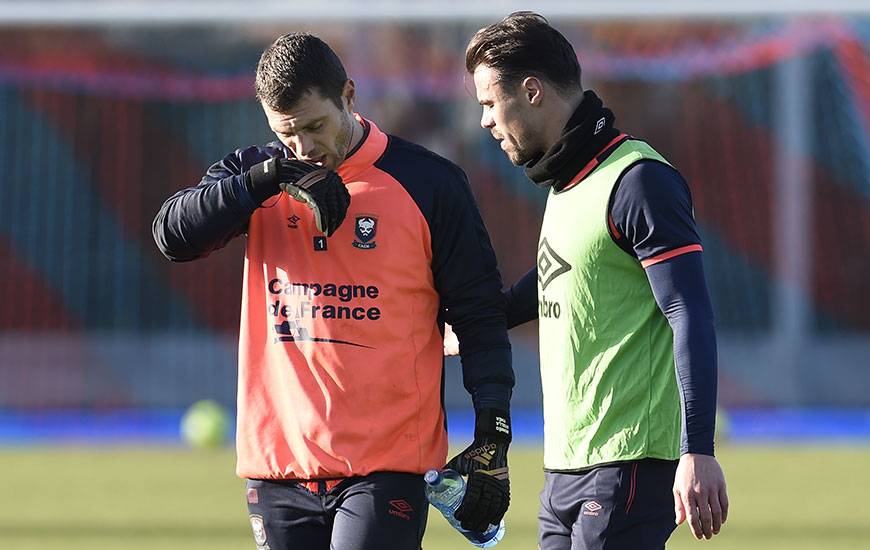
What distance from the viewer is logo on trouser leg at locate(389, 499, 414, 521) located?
13.0 feet

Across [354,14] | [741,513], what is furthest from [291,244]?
[354,14]

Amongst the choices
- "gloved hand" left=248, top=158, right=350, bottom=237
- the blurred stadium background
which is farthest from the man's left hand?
the blurred stadium background

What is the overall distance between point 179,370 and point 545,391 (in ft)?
37.6

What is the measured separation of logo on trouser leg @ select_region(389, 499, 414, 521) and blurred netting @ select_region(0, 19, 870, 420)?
11170mm

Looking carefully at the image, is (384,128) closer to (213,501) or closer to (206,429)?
(206,429)

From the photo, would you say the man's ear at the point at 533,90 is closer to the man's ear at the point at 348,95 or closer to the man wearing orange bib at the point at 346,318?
the man wearing orange bib at the point at 346,318

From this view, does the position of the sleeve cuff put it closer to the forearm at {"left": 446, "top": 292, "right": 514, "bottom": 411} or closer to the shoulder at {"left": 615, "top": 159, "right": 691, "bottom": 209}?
the shoulder at {"left": 615, "top": 159, "right": 691, "bottom": 209}

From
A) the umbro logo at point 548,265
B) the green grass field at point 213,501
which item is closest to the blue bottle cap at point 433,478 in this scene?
the umbro logo at point 548,265

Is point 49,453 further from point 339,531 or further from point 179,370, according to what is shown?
point 339,531

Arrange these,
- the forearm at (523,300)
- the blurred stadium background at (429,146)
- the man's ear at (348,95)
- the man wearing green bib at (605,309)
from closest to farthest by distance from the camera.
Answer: the man wearing green bib at (605,309), the man's ear at (348,95), the forearm at (523,300), the blurred stadium background at (429,146)

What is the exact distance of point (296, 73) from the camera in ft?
12.8

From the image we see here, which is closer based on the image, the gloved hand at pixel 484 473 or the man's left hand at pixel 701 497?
the man's left hand at pixel 701 497

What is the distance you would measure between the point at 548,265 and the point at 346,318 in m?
0.53

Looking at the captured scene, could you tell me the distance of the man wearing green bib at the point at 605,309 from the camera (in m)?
3.70
